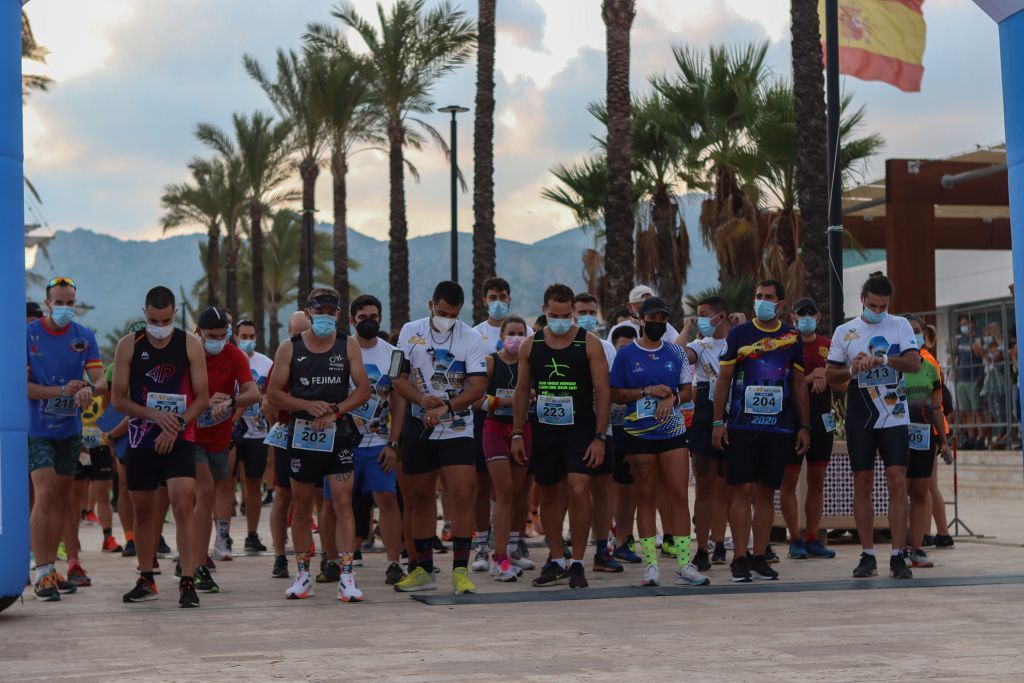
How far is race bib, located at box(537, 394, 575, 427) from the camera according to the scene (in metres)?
9.41

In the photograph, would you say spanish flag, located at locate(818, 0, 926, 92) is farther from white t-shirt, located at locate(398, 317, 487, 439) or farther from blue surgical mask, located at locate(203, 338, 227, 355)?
blue surgical mask, located at locate(203, 338, 227, 355)

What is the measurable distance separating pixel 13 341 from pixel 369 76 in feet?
93.2

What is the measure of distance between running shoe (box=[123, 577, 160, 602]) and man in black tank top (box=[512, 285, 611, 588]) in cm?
260

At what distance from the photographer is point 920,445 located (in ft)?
34.4

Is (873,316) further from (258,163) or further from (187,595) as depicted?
(258,163)

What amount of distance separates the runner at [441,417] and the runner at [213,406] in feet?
4.16

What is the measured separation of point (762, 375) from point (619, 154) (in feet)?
38.0

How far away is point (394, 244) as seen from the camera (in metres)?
35.6

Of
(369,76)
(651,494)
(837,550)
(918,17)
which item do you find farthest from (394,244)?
(651,494)

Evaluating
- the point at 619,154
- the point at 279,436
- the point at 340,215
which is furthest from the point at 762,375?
the point at 340,215

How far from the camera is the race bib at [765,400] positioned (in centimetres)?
988

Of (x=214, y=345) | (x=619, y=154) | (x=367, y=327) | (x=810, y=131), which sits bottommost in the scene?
(x=214, y=345)

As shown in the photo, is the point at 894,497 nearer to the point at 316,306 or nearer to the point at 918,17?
the point at 316,306

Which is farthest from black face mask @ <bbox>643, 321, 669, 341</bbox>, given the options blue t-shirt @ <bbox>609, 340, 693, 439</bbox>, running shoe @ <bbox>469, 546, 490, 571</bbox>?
running shoe @ <bbox>469, 546, 490, 571</bbox>
